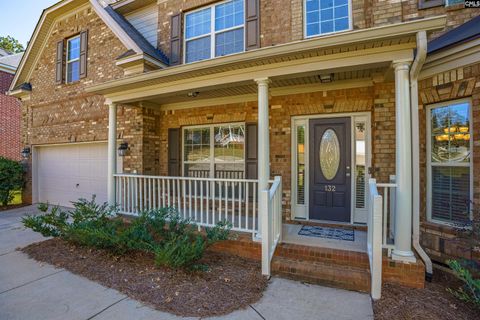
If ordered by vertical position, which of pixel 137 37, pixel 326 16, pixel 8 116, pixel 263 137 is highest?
pixel 137 37

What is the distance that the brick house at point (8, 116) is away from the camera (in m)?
11.8

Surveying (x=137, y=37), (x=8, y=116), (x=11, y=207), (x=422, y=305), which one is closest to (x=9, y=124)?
(x=8, y=116)

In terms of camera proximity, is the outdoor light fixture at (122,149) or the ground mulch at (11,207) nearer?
the outdoor light fixture at (122,149)

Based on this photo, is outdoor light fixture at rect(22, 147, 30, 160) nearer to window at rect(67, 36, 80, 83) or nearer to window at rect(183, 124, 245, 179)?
window at rect(67, 36, 80, 83)

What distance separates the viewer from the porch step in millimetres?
3179

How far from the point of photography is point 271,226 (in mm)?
3639

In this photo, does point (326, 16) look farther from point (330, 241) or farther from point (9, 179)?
point (9, 179)

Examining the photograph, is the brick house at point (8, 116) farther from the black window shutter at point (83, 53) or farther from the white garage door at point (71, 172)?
the black window shutter at point (83, 53)

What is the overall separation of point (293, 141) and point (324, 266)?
98.1 inches

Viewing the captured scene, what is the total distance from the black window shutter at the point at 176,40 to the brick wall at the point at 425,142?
17.0ft

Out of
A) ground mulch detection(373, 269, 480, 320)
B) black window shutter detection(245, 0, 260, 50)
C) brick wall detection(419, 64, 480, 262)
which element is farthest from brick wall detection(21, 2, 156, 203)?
brick wall detection(419, 64, 480, 262)

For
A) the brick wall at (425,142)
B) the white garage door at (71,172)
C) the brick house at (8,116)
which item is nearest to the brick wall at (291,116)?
the brick wall at (425,142)

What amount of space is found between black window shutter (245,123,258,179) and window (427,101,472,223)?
3052 millimetres

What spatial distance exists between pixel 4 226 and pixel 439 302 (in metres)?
8.54
